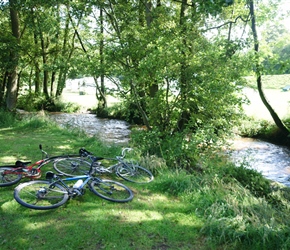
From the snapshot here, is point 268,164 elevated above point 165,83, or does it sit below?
below

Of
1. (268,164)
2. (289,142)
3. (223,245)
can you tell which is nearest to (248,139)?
(289,142)

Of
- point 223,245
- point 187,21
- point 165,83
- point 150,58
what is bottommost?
point 223,245

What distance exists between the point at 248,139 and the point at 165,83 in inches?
277

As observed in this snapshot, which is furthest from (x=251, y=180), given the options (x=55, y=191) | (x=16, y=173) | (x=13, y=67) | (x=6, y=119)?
(x=13, y=67)

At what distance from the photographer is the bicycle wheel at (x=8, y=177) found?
5269 millimetres

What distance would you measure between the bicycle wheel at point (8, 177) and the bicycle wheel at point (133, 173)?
2.18 meters

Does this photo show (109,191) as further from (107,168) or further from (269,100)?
(269,100)

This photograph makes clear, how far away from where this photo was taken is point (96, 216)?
4.51 meters

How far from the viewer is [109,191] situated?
5285 mm

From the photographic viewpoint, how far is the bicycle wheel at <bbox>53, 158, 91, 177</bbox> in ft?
20.4

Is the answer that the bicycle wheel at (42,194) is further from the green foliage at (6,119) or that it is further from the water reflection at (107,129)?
the green foliage at (6,119)

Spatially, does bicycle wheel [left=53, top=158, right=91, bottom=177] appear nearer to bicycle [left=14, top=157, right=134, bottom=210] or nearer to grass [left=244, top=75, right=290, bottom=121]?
bicycle [left=14, top=157, right=134, bottom=210]

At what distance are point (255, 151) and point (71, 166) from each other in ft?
24.1

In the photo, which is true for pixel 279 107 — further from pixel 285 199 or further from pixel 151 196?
pixel 151 196
